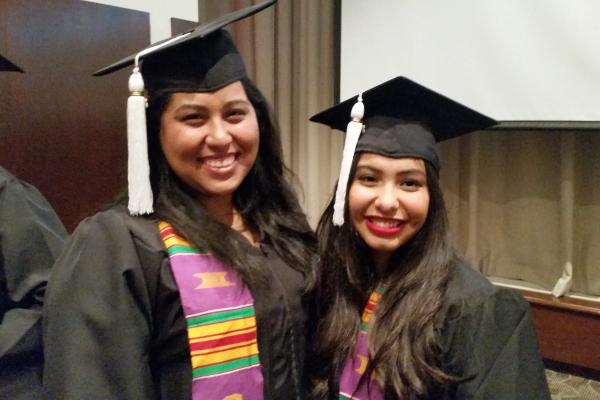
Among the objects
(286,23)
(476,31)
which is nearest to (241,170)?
(476,31)

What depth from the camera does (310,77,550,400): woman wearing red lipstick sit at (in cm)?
109

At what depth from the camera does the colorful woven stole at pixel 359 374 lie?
3.87 feet

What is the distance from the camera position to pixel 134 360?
1.01 metres

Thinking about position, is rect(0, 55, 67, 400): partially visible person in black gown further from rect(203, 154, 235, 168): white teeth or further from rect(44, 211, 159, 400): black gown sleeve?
rect(203, 154, 235, 168): white teeth

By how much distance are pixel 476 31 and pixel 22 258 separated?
1906 millimetres

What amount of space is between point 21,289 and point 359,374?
811 millimetres

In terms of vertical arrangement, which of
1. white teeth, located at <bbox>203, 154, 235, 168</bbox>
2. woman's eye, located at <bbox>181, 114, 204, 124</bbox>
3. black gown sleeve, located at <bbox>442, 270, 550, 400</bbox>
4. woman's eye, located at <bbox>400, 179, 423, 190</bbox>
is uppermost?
woman's eye, located at <bbox>181, 114, 204, 124</bbox>

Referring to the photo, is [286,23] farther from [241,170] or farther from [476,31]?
[241,170]

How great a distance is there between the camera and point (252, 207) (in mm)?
1372

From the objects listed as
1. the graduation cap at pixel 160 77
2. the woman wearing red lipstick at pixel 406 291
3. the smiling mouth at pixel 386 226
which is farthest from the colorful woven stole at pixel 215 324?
the smiling mouth at pixel 386 226

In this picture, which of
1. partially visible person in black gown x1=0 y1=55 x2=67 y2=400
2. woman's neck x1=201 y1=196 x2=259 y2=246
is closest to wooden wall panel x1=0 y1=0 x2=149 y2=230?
partially visible person in black gown x1=0 y1=55 x2=67 y2=400

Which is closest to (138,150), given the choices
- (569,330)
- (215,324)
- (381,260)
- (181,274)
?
(181,274)

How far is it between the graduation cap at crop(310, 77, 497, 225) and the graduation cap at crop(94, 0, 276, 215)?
32 cm

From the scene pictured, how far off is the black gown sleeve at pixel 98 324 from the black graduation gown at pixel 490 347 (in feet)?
2.05
